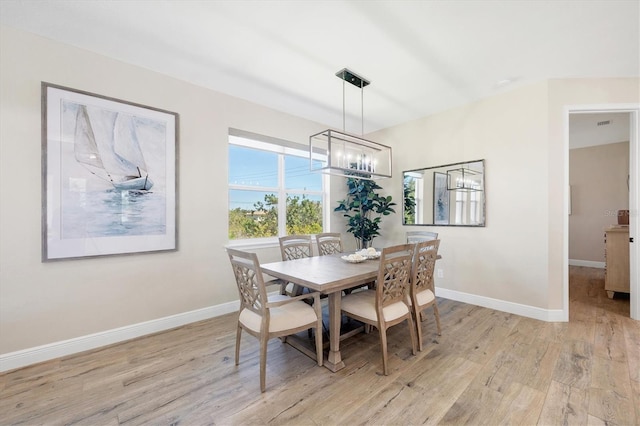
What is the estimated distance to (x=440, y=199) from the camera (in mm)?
3982

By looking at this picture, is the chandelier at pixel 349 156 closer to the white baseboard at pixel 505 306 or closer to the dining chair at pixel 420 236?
the dining chair at pixel 420 236

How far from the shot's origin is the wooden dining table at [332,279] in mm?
2020

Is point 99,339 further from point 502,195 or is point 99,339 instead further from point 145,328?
point 502,195

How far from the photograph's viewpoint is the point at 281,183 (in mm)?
4105

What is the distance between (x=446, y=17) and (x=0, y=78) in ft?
11.7

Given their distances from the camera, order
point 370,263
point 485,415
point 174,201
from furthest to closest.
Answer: point 174,201 → point 370,263 → point 485,415

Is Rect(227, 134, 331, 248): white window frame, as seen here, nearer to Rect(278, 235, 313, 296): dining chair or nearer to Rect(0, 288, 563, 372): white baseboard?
Rect(278, 235, 313, 296): dining chair

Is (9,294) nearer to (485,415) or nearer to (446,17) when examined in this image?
(485,415)

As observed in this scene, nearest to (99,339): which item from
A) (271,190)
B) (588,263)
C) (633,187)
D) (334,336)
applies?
(334,336)

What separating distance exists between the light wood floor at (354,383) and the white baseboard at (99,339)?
8cm

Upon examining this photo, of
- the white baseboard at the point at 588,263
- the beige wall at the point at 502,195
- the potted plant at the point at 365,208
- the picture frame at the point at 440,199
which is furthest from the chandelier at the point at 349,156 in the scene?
the white baseboard at the point at 588,263

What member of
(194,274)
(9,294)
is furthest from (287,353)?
(9,294)

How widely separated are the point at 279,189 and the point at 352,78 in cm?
185

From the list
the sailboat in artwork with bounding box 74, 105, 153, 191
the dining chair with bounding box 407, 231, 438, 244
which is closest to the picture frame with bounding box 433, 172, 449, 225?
the dining chair with bounding box 407, 231, 438, 244
